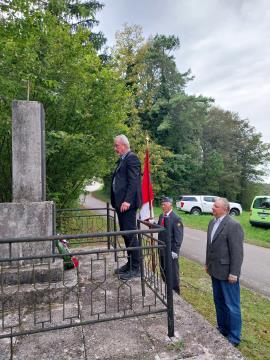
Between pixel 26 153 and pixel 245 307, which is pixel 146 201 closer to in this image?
pixel 26 153

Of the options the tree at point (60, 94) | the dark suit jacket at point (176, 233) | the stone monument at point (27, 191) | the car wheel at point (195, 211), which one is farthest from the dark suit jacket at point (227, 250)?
the car wheel at point (195, 211)

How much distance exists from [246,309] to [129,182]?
2.72 meters

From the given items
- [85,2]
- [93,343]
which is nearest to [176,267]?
[93,343]

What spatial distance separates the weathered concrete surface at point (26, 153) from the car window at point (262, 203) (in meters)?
12.1

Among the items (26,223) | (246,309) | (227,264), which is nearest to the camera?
(227,264)

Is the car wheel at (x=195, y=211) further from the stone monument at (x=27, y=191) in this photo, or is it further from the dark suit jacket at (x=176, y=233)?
the stone monument at (x=27, y=191)

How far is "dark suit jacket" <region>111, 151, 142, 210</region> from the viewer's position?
386 centimetres

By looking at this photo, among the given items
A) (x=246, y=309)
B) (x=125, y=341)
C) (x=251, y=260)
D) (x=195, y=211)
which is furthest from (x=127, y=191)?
(x=195, y=211)

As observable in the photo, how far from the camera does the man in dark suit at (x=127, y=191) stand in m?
3.86

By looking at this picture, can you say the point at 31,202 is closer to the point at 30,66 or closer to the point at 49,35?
the point at 30,66

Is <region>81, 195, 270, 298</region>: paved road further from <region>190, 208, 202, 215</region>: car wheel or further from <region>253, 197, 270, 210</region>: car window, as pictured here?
<region>190, 208, 202, 215</region>: car wheel

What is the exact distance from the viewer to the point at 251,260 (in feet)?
26.0

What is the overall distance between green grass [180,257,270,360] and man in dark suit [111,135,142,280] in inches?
49.5

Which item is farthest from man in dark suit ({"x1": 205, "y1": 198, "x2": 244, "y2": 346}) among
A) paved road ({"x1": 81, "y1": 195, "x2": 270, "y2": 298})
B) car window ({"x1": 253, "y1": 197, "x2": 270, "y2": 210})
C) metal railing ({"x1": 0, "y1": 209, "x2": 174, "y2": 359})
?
car window ({"x1": 253, "y1": 197, "x2": 270, "y2": 210})
